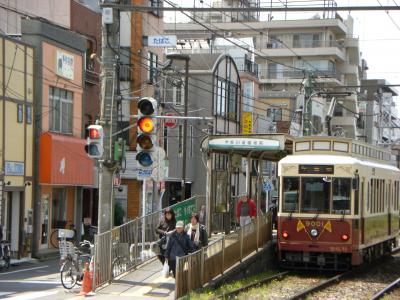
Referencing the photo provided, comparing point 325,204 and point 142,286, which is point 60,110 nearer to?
point 325,204

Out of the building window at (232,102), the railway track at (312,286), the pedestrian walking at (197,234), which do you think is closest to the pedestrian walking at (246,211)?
the railway track at (312,286)

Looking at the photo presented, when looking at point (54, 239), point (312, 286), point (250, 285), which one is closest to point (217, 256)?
point (250, 285)

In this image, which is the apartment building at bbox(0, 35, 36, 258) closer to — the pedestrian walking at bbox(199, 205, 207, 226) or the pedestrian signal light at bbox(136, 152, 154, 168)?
the pedestrian walking at bbox(199, 205, 207, 226)

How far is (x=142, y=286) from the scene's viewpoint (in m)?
16.7

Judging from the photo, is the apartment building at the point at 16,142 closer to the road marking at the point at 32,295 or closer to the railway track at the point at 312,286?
the road marking at the point at 32,295

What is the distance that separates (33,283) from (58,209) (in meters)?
11.3

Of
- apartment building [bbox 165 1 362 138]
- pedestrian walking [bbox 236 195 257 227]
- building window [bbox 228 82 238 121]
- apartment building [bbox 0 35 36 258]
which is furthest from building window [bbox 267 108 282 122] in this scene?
pedestrian walking [bbox 236 195 257 227]

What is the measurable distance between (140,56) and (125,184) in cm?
720

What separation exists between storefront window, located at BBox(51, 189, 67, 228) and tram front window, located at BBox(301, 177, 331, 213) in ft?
42.1

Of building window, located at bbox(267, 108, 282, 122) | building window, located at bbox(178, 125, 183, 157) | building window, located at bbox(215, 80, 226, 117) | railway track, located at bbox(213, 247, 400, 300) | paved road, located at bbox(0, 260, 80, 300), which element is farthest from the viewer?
building window, located at bbox(267, 108, 282, 122)

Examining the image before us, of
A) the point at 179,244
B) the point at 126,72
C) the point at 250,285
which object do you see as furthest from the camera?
the point at 126,72

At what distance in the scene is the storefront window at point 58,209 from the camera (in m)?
30.1

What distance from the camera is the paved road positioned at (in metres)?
16.6

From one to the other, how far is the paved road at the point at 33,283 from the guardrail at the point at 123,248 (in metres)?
0.82
